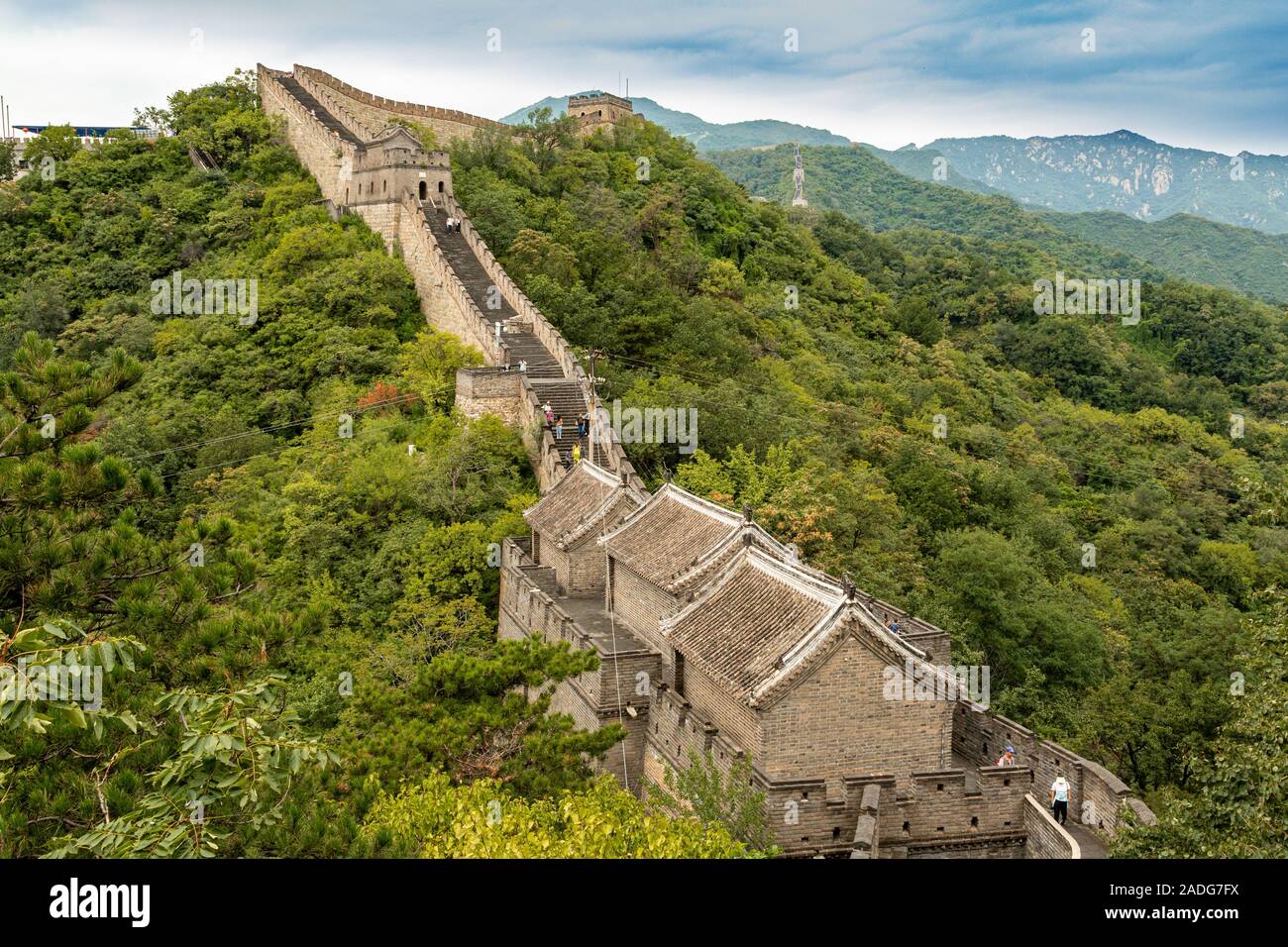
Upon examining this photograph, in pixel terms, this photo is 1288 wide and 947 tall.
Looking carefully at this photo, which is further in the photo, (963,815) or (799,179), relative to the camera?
(799,179)

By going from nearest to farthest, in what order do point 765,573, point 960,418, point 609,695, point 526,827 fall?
point 526,827, point 765,573, point 609,695, point 960,418

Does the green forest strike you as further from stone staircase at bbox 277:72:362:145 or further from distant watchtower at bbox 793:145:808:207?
distant watchtower at bbox 793:145:808:207

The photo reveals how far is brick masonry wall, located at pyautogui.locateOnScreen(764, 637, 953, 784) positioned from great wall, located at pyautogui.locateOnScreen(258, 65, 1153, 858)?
24 mm

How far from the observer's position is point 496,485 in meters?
34.4

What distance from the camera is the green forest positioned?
13.1m

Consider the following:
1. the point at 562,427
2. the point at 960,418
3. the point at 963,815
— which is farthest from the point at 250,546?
the point at 960,418

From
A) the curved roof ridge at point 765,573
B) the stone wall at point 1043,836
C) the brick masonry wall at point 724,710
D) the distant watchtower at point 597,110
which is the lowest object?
the stone wall at point 1043,836

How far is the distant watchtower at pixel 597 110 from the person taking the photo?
79750 mm

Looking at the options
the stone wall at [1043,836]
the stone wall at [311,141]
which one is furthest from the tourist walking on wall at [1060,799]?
the stone wall at [311,141]

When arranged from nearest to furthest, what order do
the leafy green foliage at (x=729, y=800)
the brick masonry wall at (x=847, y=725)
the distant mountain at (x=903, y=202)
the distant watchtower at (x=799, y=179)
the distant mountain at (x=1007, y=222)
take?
the leafy green foliage at (x=729, y=800), the brick masonry wall at (x=847, y=725), the distant mountain at (x=903, y=202), the distant watchtower at (x=799, y=179), the distant mountain at (x=1007, y=222)

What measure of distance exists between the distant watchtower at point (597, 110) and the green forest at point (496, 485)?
9.26 ft

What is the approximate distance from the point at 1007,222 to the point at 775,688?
14111 centimetres

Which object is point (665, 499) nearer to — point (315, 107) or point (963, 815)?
point (963, 815)

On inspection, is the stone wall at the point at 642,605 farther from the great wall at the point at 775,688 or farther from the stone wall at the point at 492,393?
the stone wall at the point at 492,393
